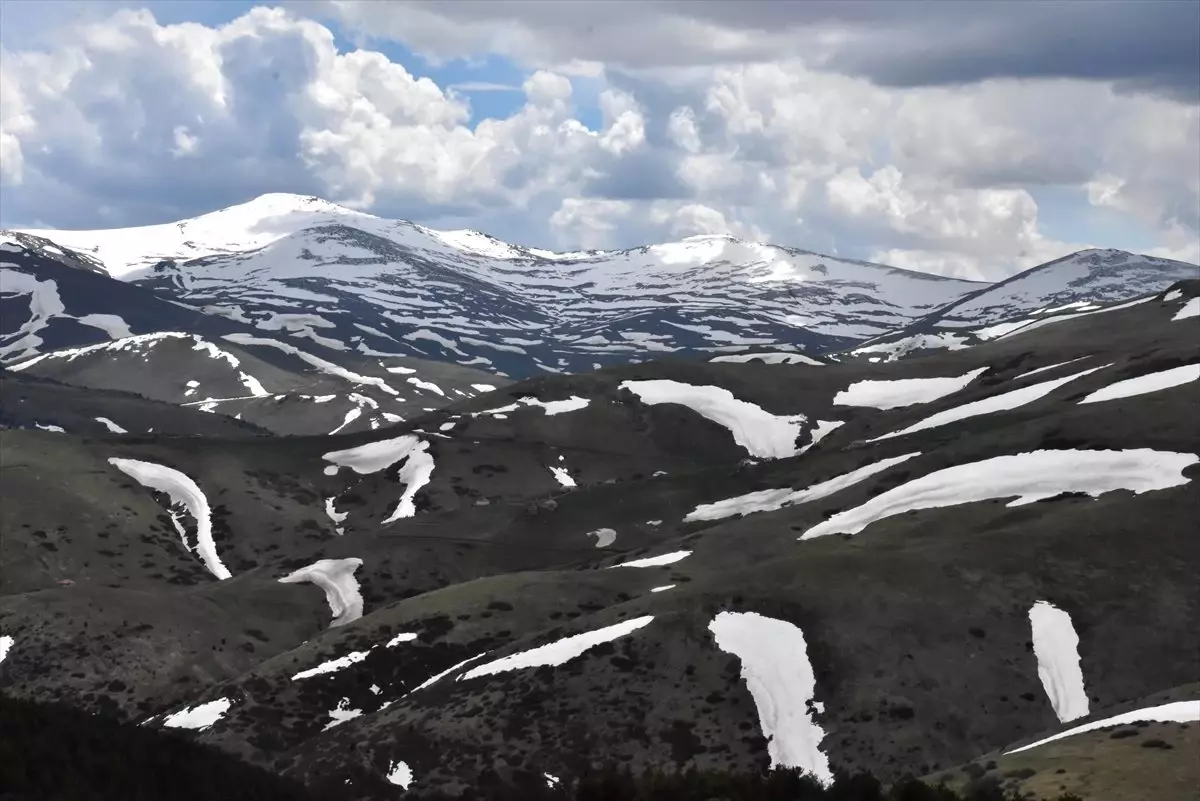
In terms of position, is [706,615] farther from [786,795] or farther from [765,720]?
[786,795]

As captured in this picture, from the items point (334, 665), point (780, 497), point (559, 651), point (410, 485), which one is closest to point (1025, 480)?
point (780, 497)

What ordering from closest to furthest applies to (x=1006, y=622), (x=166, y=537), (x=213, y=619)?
1. (x=1006, y=622)
2. (x=213, y=619)
3. (x=166, y=537)

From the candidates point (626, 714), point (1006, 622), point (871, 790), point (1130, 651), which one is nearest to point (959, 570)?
point (1006, 622)

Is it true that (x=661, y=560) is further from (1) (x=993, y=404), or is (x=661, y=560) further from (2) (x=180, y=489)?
(2) (x=180, y=489)

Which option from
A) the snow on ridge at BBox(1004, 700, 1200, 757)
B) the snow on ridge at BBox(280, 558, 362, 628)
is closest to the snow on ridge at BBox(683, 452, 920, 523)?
the snow on ridge at BBox(280, 558, 362, 628)

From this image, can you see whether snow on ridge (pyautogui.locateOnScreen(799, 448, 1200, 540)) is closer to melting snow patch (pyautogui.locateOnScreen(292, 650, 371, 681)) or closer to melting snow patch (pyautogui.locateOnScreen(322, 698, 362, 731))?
melting snow patch (pyautogui.locateOnScreen(292, 650, 371, 681))

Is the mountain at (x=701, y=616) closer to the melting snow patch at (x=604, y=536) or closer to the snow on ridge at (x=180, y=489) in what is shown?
the snow on ridge at (x=180, y=489)
